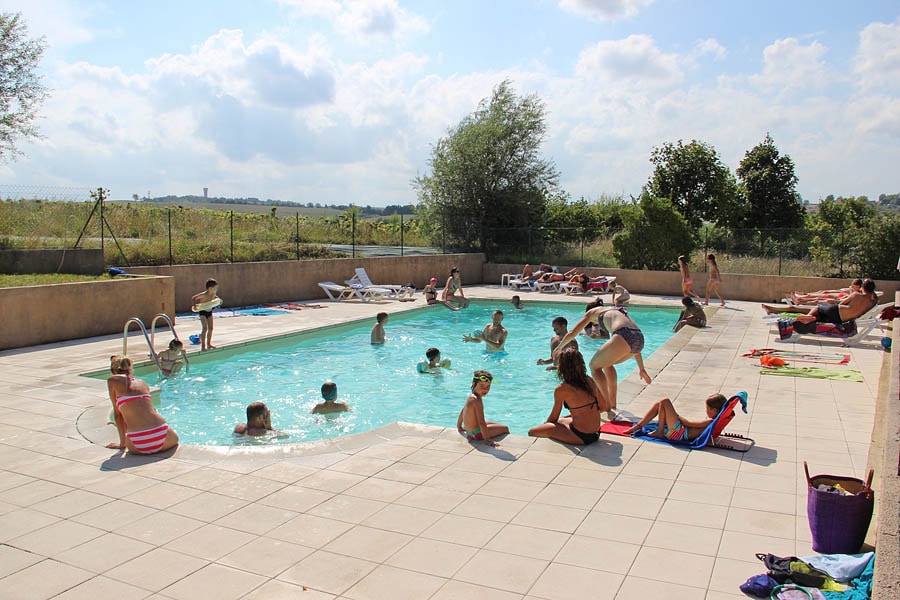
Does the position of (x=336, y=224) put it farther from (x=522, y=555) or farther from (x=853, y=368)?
(x=522, y=555)

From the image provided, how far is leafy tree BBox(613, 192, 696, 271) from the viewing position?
75.9 feet

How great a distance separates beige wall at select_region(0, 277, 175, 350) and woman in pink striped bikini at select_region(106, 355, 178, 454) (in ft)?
22.5

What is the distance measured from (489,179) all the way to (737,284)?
1095 centimetres

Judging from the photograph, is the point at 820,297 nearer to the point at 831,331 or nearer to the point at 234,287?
the point at 831,331

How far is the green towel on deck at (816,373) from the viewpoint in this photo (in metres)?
9.69

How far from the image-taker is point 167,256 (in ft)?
57.3

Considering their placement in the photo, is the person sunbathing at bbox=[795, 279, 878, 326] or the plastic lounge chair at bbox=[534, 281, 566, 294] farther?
the plastic lounge chair at bbox=[534, 281, 566, 294]

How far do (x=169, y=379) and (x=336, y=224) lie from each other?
731 inches

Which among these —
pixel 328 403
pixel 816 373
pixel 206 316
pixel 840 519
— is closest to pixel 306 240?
pixel 206 316

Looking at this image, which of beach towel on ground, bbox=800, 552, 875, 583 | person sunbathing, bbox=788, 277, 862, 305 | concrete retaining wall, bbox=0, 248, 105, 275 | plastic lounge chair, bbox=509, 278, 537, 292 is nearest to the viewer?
beach towel on ground, bbox=800, 552, 875, 583

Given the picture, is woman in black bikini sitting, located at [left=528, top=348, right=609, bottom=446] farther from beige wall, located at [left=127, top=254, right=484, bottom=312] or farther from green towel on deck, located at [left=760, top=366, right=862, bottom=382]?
beige wall, located at [left=127, top=254, right=484, bottom=312]

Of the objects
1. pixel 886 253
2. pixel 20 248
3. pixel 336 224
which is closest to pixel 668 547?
pixel 20 248

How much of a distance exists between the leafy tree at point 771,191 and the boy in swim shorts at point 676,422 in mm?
29495

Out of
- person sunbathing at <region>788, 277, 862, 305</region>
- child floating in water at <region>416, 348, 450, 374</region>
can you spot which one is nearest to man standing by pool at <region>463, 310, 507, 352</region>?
child floating in water at <region>416, 348, 450, 374</region>
